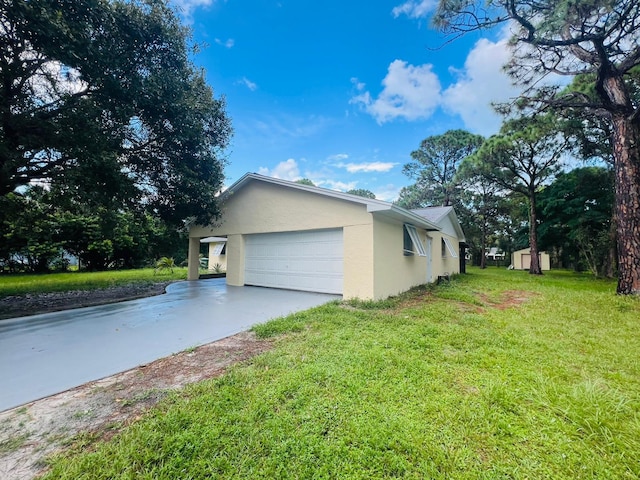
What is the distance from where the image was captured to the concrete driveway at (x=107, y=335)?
308 cm

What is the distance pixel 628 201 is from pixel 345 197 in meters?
9.09

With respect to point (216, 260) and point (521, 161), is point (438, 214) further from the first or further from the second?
point (216, 260)

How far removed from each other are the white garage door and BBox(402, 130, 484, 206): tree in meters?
18.1

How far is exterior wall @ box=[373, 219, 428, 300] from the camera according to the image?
7.29 meters

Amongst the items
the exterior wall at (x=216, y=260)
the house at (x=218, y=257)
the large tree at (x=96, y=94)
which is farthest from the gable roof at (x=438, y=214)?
the exterior wall at (x=216, y=260)

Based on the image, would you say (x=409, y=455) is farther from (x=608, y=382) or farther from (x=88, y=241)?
(x=88, y=241)

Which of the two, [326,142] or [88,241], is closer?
[326,142]

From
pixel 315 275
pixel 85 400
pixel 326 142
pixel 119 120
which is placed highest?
pixel 326 142

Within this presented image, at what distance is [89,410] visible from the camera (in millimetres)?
2443

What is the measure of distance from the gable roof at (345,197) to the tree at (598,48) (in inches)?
224

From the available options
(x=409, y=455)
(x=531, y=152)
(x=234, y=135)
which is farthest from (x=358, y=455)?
(x=531, y=152)

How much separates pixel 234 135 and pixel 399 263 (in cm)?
752

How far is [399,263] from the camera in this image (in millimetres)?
8711

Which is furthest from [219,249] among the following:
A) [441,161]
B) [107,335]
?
[441,161]
